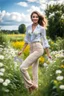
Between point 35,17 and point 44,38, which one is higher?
point 35,17

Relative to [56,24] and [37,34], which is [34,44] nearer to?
[37,34]

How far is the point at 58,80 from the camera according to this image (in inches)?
242

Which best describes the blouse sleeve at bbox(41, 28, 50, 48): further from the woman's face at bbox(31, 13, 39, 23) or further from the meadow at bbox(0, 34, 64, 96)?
the meadow at bbox(0, 34, 64, 96)

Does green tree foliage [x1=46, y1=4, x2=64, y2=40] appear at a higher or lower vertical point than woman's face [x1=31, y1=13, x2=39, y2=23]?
lower

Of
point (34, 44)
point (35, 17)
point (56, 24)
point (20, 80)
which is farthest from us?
point (56, 24)

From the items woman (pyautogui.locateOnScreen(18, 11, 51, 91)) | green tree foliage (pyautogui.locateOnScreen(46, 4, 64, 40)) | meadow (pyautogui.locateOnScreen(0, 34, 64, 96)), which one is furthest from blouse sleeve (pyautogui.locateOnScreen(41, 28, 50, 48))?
green tree foliage (pyautogui.locateOnScreen(46, 4, 64, 40))

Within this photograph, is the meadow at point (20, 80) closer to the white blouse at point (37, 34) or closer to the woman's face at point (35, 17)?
the white blouse at point (37, 34)

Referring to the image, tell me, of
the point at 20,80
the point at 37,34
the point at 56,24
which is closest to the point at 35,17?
the point at 37,34

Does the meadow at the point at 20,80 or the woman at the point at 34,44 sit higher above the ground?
the woman at the point at 34,44

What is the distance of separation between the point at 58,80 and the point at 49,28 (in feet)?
18.4

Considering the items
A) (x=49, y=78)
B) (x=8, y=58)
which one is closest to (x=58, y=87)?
(x=49, y=78)

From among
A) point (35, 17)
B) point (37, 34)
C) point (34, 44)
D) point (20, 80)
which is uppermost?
point (35, 17)

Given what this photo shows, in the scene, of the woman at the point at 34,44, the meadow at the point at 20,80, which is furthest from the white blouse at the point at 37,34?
the meadow at the point at 20,80

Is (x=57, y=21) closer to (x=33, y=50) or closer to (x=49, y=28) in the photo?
(x=49, y=28)
